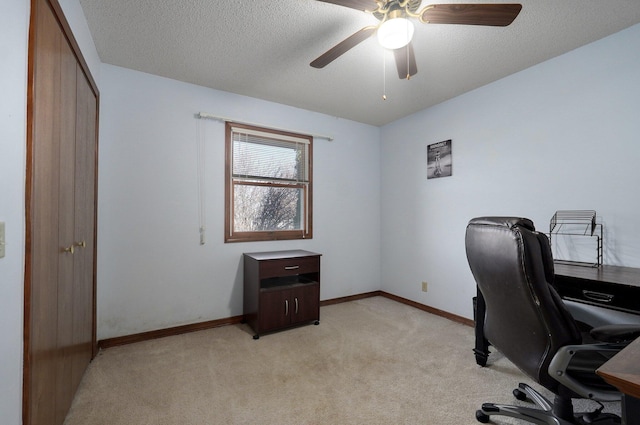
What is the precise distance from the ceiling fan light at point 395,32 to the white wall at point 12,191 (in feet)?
5.07

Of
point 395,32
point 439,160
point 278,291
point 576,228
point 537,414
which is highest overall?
point 395,32

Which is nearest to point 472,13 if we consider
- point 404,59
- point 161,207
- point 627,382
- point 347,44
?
point 404,59

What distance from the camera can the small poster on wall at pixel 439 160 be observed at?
3258mm

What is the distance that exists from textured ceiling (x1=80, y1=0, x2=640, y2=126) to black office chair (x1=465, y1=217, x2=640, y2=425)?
5.12 ft

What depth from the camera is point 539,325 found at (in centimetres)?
121

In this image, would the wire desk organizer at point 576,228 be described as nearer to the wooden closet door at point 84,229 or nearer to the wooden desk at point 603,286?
the wooden desk at point 603,286

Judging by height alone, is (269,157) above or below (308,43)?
below

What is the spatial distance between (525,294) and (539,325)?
0.49ft

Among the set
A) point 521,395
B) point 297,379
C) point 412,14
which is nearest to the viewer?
point 412,14

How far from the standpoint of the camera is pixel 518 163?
2.65 metres

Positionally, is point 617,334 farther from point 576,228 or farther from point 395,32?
point 395,32

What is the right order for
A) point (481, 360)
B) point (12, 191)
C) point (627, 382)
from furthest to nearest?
1. point (481, 360)
2. point (12, 191)
3. point (627, 382)

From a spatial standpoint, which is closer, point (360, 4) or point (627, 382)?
point (627, 382)

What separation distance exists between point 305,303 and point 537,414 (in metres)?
1.98
